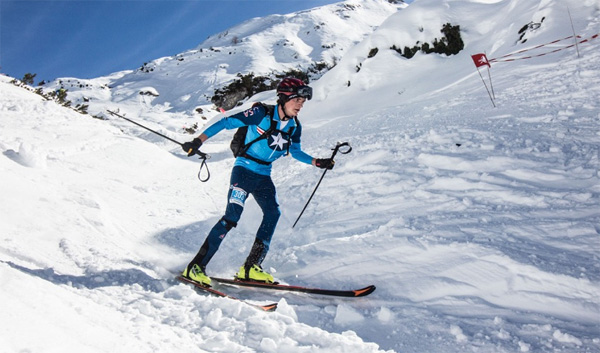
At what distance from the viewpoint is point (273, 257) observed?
532 centimetres

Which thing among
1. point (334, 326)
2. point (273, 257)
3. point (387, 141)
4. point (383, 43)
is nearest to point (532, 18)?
point (383, 43)

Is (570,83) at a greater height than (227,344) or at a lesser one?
greater

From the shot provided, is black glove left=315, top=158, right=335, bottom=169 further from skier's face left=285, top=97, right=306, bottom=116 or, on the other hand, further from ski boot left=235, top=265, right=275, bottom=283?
ski boot left=235, top=265, right=275, bottom=283

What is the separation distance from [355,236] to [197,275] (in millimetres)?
2082

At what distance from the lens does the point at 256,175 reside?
15.5 feet

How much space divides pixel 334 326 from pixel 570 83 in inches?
362

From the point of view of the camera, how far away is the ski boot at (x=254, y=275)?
14.4 ft

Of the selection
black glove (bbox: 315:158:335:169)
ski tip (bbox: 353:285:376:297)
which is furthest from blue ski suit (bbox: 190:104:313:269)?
ski tip (bbox: 353:285:376:297)

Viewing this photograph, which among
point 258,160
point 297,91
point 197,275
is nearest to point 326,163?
point 258,160

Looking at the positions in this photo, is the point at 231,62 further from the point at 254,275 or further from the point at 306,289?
the point at 306,289

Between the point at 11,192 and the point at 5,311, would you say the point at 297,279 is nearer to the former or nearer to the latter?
the point at 5,311

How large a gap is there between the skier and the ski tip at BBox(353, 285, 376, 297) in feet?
3.72

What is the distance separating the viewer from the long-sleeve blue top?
4609 mm

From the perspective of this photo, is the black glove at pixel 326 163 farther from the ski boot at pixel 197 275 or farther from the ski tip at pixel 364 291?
the ski boot at pixel 197 275
